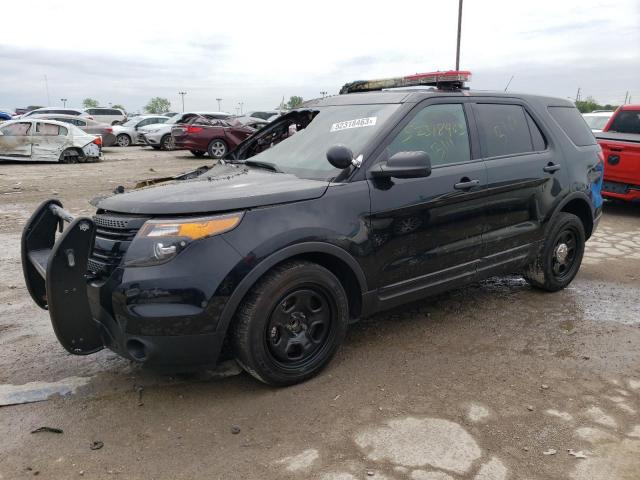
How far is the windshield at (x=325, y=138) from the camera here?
342 cm

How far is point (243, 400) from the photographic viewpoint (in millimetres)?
3008

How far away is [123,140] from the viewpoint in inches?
963

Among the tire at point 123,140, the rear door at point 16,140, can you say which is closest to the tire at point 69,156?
the rear door at point 16,140

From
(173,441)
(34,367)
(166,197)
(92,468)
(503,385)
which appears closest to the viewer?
(92,468)

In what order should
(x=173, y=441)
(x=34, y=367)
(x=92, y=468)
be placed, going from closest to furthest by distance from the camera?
(x=92, y=468), (x=173, y=441), (x=34, y=367)

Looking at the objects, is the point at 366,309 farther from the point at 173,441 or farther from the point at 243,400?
the point at 173,441

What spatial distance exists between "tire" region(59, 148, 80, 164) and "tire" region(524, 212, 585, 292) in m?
14.9

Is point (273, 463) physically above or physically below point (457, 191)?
below

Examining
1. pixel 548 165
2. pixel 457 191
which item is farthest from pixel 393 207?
pixel 548 165

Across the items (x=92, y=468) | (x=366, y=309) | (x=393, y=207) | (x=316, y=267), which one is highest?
(x=393, y=207)

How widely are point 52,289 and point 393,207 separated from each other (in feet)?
6.55

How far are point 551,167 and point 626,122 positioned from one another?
5.73 meters

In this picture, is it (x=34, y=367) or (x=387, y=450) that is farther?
(x=34, y=367)

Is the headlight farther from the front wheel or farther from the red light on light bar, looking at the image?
the front wheel
